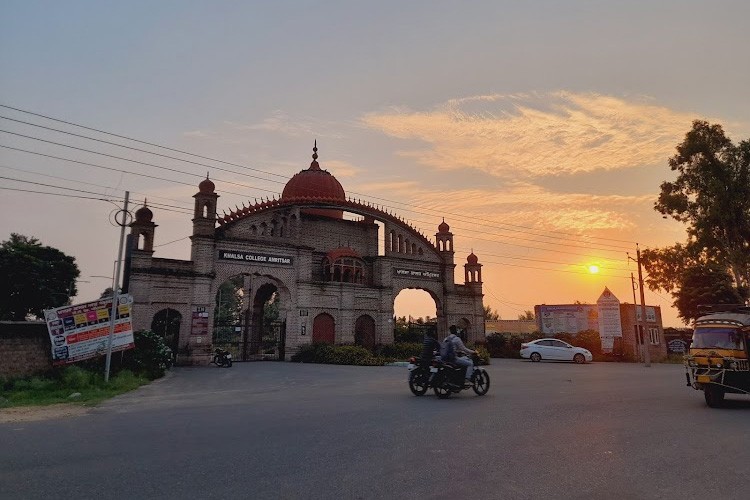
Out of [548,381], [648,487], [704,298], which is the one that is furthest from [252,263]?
[704,298]

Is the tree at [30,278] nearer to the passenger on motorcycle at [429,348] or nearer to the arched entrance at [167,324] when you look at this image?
the arched entrance at [167,324]

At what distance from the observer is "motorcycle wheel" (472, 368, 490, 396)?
39.8 ft

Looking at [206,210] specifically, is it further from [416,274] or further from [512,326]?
[512,326]

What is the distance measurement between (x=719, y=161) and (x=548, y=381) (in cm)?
1541

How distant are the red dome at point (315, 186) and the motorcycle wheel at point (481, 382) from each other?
80.6ft

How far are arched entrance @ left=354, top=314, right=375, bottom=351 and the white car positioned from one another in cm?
1083

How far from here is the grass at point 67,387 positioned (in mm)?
12000

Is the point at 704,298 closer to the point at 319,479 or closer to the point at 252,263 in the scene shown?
the point at 252,263

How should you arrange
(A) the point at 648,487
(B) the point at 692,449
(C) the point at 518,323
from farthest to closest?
(C) the point at 518,323 < (B) the point at 692,449 < (A) the point at 648,487

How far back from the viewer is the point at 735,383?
10.7 m

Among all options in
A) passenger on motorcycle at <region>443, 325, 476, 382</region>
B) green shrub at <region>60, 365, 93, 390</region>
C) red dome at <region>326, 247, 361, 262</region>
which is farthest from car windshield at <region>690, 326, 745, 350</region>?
red dome at <region>326, 247, 361, 262</region>

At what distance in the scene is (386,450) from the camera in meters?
6.16

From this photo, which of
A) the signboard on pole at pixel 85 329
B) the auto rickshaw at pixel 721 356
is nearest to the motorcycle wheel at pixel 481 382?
the auto rickshaw at pixel 721 356

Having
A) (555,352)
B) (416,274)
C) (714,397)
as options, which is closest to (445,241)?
(416,274)
